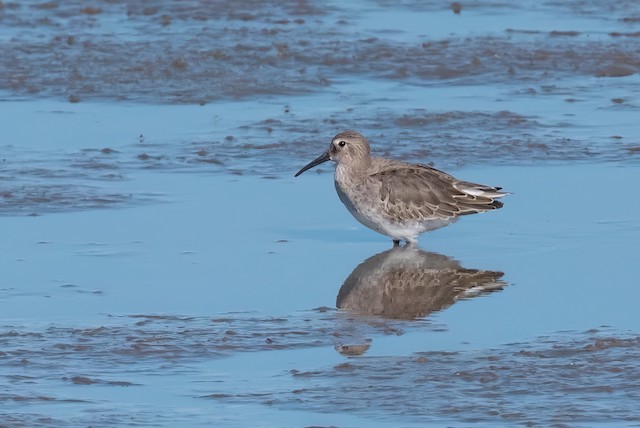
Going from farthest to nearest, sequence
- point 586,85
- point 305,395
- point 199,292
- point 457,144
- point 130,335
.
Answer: point 586,85 < point 457,144 < point 199,292 < point 130,335 < point 305,395

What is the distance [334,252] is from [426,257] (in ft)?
2.22

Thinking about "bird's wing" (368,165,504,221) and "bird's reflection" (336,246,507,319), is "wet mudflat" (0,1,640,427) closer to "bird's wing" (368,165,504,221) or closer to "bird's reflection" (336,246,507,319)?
"bird's reflection" (336,246,507,319)

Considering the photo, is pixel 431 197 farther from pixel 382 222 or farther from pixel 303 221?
pixel 303 221

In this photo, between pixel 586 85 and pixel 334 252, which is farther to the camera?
pixel 586 85

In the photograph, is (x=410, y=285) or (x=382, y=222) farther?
(x=382, y=222)

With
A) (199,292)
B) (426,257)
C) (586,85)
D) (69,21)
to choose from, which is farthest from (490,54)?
(199,292)

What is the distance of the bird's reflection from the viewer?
9781mm

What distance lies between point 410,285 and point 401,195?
5.03 feet

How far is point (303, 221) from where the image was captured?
11.9 metres

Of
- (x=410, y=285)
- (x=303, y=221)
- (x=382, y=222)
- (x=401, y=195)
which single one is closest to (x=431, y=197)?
(x=401, y=195)

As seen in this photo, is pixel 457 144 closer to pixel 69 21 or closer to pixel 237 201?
pixel 237 201

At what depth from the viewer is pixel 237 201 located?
12320 millimetres

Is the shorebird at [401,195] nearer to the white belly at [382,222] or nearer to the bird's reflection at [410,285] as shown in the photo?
the white belly at [382,222]

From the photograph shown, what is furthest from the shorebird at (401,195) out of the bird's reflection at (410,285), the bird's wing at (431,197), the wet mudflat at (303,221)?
the bird's reflection at (410,285)
